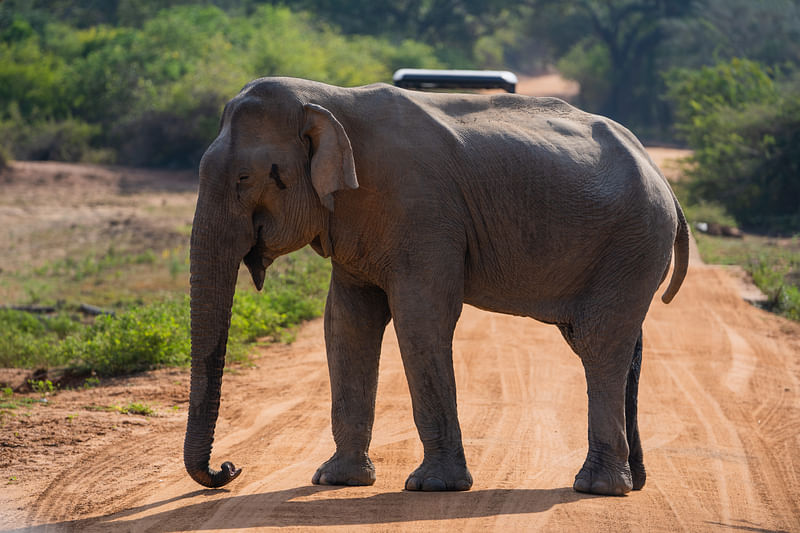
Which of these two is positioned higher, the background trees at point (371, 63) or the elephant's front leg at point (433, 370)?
the elephant's front leg at point (433, 370)

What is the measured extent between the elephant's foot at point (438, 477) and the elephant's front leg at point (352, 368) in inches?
19.0

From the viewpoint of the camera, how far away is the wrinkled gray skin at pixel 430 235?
223 inches

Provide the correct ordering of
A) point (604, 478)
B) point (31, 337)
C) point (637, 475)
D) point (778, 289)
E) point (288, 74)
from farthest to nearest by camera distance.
Result: point (288, 74) < point (778, 289) < point (31, 337) < point (637, 475) < point (604, 478)

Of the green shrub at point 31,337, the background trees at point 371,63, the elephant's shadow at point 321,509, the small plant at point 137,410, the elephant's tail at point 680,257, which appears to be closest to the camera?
the elephant's shadow at point 321,509

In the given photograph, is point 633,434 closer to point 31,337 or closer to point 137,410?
point 137,410

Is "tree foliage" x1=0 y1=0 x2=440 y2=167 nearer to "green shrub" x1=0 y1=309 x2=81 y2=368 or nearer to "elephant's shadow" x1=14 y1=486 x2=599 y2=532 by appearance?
"green shrub" x1=0 y1=309 x2=81 y2=368

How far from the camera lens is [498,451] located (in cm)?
736

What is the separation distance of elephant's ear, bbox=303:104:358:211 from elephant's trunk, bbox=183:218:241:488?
59 cm

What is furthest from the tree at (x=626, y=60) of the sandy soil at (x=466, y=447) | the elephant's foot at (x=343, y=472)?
the elephant's foot at (x=343, y=472)

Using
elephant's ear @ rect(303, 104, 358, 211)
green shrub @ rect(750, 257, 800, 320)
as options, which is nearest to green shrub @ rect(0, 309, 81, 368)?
elephant's ear @ rect(303, 104, 358, 211)

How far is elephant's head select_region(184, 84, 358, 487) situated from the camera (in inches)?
221

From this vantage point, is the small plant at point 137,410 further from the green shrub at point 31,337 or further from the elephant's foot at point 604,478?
the elephant's foot at point 604,478

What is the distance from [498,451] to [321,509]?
1.89 metres

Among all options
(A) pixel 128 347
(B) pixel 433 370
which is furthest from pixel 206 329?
(A) pixel 128 347
